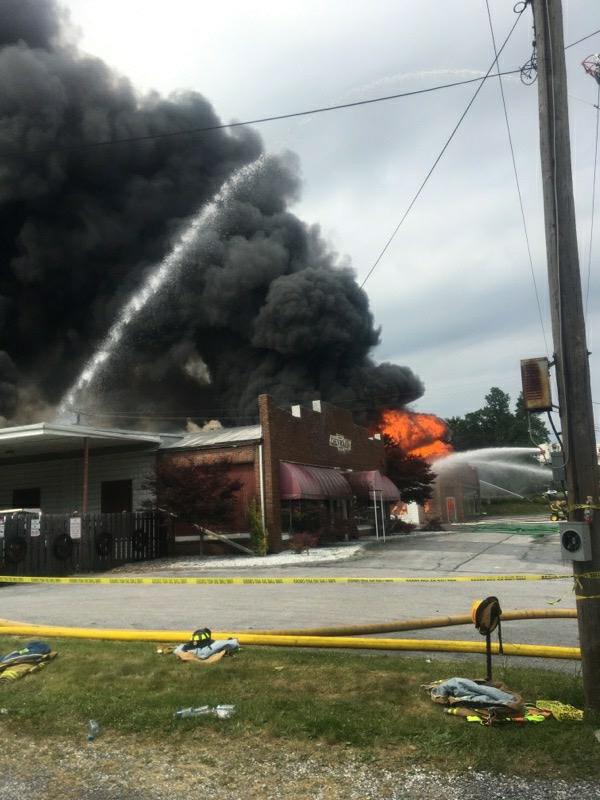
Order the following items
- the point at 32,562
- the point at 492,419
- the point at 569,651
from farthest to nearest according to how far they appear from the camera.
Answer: the point at 492,419
the point at 32,562
the point at 569,651

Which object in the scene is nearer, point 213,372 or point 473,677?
point 473,677

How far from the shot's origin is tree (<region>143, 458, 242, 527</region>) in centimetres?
1841

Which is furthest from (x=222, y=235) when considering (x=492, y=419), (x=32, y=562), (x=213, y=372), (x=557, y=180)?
Answer: (x=492, y=419)

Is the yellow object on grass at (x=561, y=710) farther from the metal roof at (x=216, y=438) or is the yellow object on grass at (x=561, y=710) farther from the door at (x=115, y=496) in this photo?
the door at (x=115, y=496)

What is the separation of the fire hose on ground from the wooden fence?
337 inches

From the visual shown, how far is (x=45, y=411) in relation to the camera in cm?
4784

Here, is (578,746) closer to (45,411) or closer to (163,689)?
(163,689)

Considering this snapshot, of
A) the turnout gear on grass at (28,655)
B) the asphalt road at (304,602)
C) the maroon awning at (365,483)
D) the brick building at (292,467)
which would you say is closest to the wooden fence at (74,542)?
the asphalt road at (304,602)

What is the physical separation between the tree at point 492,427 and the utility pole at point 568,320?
83.9 meters

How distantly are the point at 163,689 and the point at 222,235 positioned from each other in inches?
1603

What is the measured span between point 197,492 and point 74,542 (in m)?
3.23

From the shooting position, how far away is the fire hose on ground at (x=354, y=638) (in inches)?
229

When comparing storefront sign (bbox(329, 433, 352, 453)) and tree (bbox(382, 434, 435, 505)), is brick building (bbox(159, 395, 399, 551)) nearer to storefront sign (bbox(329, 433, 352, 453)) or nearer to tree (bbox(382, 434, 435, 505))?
storefront sign (bbox(329, 433, 352, 453))

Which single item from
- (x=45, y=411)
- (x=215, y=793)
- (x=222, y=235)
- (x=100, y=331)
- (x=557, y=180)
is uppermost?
(x=222, y=235)
